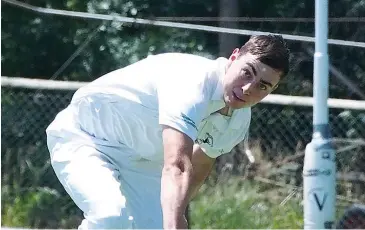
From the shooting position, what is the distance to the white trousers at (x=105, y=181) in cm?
390

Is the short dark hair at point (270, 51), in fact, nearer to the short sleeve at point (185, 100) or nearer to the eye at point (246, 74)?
the eye at point (246, 74)

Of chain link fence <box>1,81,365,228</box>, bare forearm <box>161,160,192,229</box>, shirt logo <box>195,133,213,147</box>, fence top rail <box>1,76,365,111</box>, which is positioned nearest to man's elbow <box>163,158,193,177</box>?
bare forearm <box>161,160,192,229</box>

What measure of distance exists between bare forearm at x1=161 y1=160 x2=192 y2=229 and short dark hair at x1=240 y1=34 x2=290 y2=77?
528 millimetres

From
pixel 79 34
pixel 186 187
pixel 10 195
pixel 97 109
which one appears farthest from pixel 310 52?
pixel 186 187

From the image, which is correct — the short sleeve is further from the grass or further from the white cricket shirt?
the grass

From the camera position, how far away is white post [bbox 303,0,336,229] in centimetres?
541

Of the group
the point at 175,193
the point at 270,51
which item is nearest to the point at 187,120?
the point at 175,193

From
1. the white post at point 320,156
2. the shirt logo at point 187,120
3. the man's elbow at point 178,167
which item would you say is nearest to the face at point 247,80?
the shirt logo at point 187,120

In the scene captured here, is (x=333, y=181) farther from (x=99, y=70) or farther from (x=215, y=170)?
(x=99, y=70)

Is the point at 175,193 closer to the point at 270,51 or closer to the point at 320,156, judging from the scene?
the point at 270,51

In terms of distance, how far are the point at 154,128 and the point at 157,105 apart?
144mm

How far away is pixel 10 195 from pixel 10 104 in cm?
66

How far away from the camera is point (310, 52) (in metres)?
8.22

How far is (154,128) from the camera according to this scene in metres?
4.01
